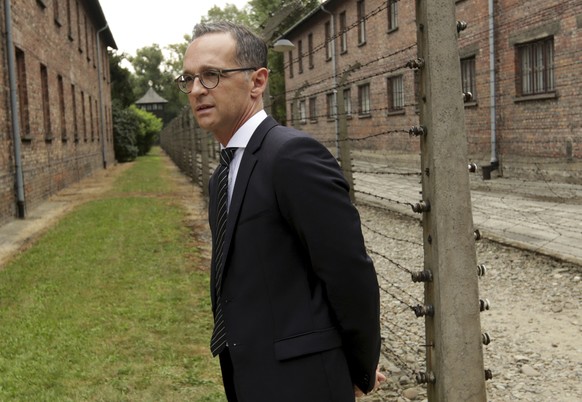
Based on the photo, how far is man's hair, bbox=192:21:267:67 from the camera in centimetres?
199

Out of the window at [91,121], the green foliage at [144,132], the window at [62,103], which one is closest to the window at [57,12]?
the window at [62,103]

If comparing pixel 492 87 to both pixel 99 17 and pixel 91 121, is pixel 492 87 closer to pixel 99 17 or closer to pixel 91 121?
pixel 91 121

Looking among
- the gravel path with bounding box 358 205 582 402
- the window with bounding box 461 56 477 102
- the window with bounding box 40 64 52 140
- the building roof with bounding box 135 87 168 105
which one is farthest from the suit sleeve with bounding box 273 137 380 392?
the building roof with bounding box 135 87 168 105

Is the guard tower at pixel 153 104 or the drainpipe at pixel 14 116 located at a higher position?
the guard tower at pixel 153 104

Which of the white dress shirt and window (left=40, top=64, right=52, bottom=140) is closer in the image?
the white dress shirt

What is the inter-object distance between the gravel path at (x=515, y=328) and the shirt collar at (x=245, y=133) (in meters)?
1.68

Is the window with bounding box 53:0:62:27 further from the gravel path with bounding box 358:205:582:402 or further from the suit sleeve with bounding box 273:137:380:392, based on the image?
the suit sleeve with bounding box 273:137:380:392

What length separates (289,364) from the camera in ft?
6.08

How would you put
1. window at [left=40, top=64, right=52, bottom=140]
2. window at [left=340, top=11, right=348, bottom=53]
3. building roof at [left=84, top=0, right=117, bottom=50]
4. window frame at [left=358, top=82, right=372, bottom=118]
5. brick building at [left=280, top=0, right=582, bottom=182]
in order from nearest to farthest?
brick building at [left=280, top=0, right=582, bottom=182] → window at [left=40, top=64, right=52, bottom=140] → window frame at [left=358, top=82, right=372, bottom=118] → building roof at [left=84, top=0, right=117, bottom=50] → window at [left=340, top=11, right=348, bottom=53]

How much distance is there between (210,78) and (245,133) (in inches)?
7.1

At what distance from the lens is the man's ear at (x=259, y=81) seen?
201cm

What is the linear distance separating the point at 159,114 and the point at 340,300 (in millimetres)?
96055

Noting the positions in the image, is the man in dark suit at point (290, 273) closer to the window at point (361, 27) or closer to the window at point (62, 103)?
the window at point (62, 103)

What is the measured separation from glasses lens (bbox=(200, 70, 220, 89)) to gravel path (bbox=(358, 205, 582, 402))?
5.86ft
